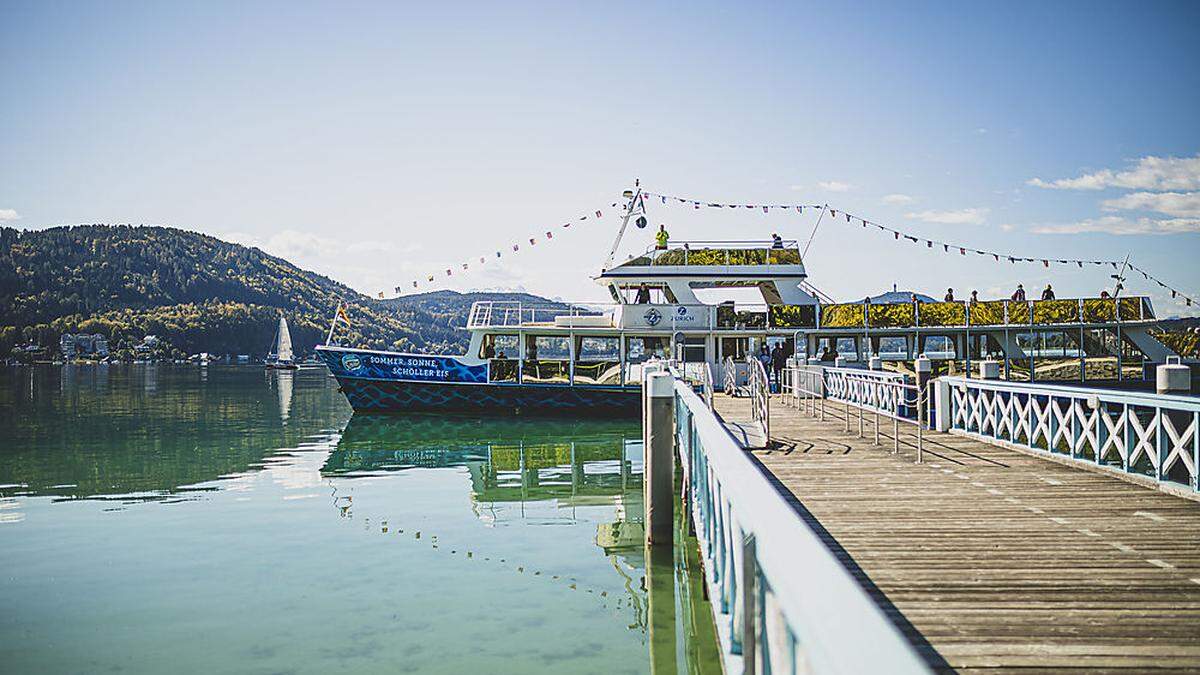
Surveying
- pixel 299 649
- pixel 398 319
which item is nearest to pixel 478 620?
pixel 299 649

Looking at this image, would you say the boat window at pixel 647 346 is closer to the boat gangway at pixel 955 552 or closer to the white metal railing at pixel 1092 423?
the white metal railing at pixel 1092 423

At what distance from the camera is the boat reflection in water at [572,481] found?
30.8 feet

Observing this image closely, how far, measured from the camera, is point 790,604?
2.50 metres

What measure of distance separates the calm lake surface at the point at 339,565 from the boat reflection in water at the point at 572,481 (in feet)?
0.18

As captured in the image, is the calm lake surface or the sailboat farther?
the sailboat

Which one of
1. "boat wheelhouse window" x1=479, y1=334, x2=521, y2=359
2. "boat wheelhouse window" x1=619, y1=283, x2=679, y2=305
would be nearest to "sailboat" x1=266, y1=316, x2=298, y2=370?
"boat wheelhouse window" x1=479, y1=334, x2=521, y2=359

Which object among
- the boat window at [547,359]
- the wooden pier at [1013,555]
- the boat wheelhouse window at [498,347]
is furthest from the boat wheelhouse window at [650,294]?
the wooden pier at [1013,555]

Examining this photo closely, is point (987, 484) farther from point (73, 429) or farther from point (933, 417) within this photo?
point (73, 429)

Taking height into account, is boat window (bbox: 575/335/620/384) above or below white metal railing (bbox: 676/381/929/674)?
above

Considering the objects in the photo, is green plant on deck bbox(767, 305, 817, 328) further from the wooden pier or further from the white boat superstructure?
the wooden pier

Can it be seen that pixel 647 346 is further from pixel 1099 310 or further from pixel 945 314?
pixel 1099 310

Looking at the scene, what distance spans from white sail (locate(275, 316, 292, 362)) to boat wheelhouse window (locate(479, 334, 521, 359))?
111 meters

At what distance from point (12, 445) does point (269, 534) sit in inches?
657

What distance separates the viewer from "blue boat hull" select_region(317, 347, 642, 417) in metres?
29.7
